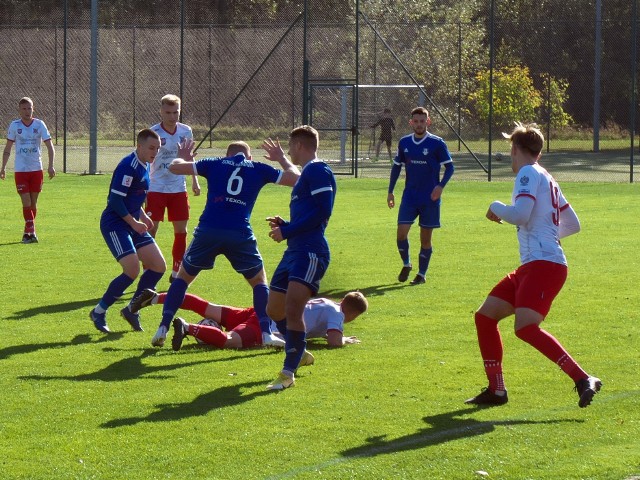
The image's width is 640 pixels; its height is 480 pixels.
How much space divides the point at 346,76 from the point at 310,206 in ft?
120

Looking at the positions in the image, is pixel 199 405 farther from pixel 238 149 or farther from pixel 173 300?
pixel 238 149

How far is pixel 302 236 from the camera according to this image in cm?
810

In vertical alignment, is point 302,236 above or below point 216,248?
above

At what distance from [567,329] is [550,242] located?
3.13 metres

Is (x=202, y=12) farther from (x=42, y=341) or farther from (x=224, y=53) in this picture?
(x=42, y=341)

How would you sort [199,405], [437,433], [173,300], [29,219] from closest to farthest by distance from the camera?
[437,433], [199,405], [173,300], [29,219]

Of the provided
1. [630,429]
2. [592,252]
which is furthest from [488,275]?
[630,429]

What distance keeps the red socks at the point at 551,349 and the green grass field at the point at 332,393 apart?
0.92 ft

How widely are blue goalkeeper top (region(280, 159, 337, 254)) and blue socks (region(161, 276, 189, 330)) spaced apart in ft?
5.42

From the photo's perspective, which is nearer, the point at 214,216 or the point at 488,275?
the point at 214,216

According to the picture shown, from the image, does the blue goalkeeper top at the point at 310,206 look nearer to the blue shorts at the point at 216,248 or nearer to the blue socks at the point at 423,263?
the blue shorts at the point at 216,248

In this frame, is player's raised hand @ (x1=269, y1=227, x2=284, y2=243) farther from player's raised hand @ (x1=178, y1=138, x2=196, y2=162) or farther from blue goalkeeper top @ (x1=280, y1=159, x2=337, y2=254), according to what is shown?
player's raised hand @ (x1=178, y1=138, x2=196, y2=162)

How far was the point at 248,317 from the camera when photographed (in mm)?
9883

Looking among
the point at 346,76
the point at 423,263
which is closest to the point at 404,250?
the point at 423,263
